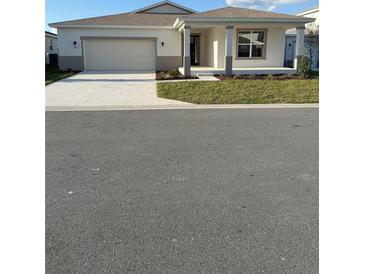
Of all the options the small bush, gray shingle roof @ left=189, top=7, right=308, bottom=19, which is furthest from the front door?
the small bush

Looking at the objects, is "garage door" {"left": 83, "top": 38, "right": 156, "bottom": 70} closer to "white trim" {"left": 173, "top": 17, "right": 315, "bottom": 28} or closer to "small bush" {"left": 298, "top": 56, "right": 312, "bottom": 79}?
Result: "white trim" {"left": 173, "top": 17, "right": 315, "bottom": 28}

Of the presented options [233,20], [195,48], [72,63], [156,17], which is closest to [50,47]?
[72,63]

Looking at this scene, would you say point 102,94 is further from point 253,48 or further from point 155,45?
point 155,45

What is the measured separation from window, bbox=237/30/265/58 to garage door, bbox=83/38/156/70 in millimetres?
6785

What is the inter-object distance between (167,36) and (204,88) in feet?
37.9

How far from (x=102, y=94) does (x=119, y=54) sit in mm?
11941

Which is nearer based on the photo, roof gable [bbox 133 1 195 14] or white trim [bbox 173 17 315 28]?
white trim [bbox 173 17 315 28]

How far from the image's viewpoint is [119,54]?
2542 cm

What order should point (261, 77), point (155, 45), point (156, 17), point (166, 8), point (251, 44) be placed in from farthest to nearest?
point (166, 8) → point (156, 17) → point (155, 45) → point (251, 44) → point (261, 77)

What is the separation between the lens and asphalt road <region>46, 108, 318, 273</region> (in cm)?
292

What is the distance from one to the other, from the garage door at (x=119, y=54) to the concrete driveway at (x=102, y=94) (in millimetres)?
6857

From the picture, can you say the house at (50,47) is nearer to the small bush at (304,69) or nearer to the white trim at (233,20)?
the white trim at (233,20)
